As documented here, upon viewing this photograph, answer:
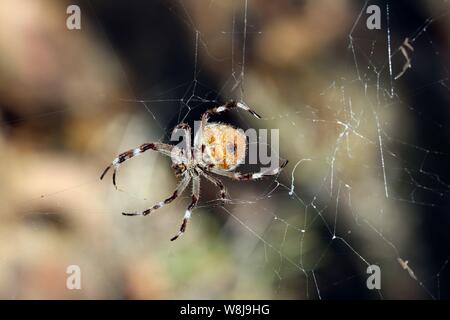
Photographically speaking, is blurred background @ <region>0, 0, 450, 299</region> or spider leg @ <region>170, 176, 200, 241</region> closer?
spider leg @ <region>170, 176, 200, 241</region>

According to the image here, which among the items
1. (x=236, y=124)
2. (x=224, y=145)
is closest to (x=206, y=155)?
(x=224, y=145)

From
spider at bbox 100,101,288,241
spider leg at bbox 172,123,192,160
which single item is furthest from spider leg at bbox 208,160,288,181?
spider leg at bbox 172,123,192,160

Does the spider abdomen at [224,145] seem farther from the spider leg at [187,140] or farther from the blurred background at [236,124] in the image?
the blurred background at [236,124]

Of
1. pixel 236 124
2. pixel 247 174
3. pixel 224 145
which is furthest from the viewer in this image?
pixel 236 124

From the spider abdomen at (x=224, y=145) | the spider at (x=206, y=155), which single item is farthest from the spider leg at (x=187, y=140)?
the spider abdomen at (x=224, y=145)

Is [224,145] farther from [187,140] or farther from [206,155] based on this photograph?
[187,140]

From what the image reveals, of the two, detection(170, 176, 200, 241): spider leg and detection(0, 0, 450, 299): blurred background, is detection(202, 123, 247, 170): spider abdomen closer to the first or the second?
detection(170, 176, 200, 241): spider leg

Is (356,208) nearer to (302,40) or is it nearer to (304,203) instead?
(304,203)
